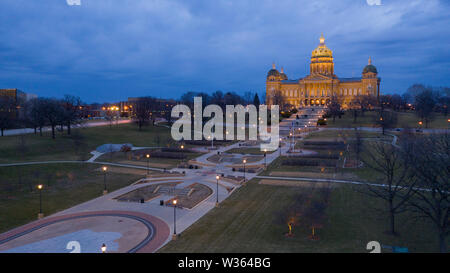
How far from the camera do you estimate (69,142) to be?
65.1 meters

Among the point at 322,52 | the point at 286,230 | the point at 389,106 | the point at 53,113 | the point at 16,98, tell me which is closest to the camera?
the point at 286,230

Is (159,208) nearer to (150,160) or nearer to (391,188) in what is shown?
(391,188)

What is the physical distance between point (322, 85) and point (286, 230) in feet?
447

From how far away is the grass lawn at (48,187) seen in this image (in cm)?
2834

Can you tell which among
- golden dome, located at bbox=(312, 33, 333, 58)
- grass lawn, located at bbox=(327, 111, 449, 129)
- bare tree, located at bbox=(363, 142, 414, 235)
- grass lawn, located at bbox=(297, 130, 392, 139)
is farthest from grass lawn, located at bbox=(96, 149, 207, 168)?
golden dome, located at bbox=(312, 33, 333, 58)

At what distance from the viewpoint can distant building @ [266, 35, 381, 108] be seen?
144m

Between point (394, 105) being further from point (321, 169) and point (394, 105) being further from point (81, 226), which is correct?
point (81, 226)

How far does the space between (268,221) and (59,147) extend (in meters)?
50.1

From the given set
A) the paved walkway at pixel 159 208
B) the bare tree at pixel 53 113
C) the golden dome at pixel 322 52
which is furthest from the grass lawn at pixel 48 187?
the golden dome at pixel 322 52

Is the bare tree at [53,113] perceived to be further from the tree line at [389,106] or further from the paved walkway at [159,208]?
the tree line at [389,106]

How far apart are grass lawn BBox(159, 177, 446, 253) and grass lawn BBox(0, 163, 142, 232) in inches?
568

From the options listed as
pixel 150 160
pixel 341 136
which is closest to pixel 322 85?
pixel 341 136

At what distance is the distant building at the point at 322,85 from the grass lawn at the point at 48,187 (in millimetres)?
111583

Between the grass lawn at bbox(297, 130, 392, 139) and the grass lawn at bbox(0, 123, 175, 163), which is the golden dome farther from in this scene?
the grass lawn at bbox(0, 123, 175, 163)
